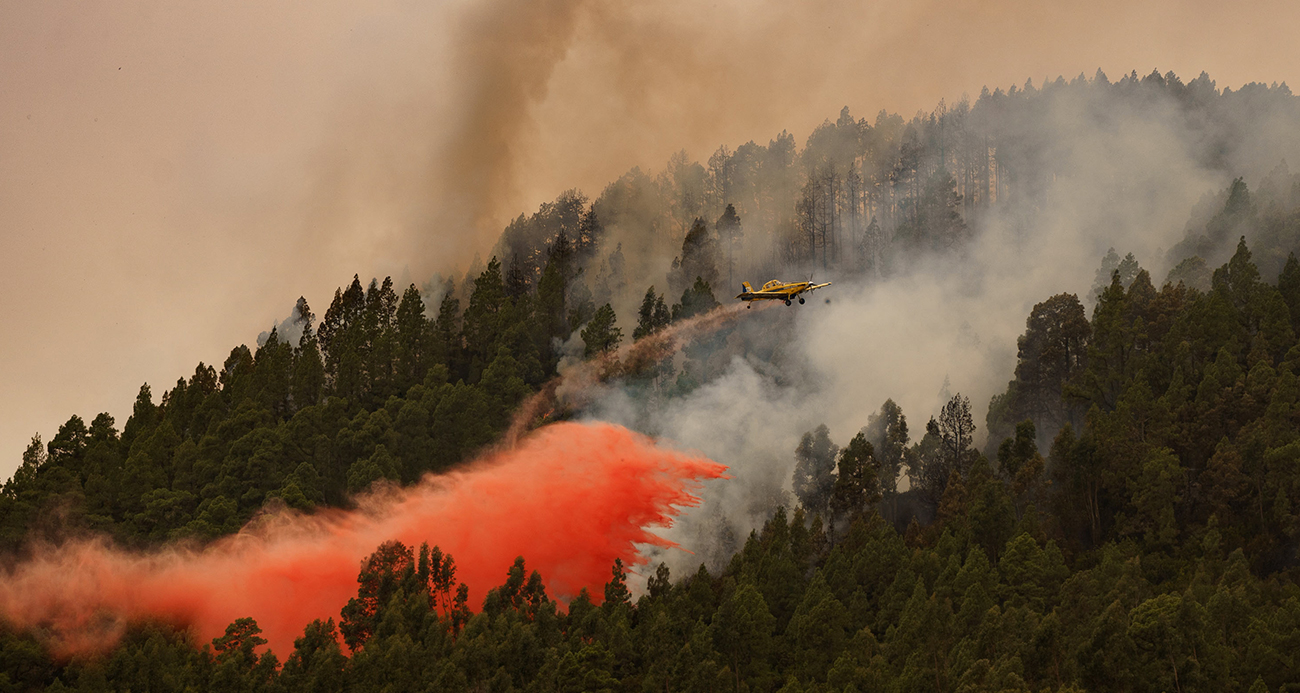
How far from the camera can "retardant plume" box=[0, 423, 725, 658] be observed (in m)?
121

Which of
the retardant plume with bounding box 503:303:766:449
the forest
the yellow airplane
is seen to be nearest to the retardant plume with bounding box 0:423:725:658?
the forest

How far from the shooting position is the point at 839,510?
5340 inches

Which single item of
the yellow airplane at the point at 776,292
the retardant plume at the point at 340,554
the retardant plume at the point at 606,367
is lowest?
the retardant plume at the point at 340,554

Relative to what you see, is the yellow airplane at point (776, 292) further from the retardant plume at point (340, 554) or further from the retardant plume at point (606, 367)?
the retardant plume at point (606, 367)

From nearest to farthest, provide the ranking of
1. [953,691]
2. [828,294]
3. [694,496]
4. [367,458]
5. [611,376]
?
A: [953,691]
[694,496]
[367,458]
[611,376]
[828,294]

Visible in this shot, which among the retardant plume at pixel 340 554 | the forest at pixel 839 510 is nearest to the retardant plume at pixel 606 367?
the forest at pixel 839 510

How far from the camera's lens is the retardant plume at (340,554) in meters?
121

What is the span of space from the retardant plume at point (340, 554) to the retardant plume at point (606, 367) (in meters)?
22.8

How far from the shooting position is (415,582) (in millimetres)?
118500

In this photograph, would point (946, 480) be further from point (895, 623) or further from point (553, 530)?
point (553, 530)

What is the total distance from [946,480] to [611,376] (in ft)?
159

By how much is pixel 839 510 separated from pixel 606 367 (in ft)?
141

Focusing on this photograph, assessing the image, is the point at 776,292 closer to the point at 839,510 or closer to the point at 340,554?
the point at 839,510

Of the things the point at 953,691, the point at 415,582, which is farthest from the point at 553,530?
the point at 953,691
